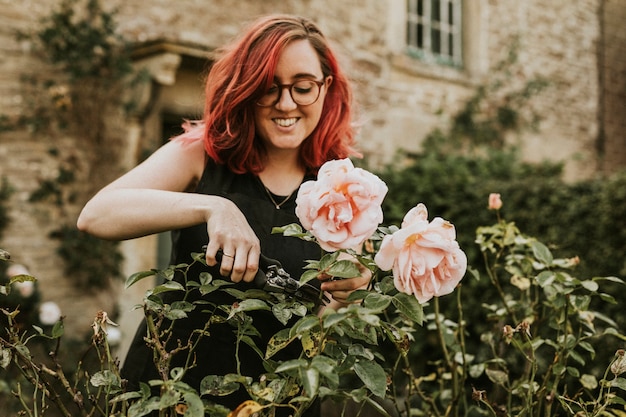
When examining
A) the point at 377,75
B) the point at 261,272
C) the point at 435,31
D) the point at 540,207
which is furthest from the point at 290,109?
the point at 435,31

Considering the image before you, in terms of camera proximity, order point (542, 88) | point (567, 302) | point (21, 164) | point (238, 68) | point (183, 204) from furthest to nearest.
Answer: point (542, 88) < point (21, 164) < point (238, 68) < point (567, 302) < point (183, 204)

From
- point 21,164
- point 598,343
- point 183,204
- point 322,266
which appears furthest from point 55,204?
point 322,266

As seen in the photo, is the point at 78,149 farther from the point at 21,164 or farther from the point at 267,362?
the point at 267,362

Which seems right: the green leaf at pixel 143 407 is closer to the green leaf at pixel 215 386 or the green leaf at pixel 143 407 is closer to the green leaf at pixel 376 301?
the green leaf at pixel 215 386

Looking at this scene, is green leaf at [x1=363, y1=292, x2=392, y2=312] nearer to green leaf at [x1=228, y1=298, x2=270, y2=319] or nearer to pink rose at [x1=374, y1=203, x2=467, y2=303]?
pink rose at [x1=374, y1=203, x2=467, y2=303]

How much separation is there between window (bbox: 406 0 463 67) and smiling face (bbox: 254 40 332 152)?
6403 millimetres

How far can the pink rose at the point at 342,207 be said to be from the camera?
118 cm

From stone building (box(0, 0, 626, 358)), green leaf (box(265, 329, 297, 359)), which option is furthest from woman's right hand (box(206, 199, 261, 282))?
stone building (box(0, 0, 626, 358))

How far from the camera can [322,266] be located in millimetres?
1200

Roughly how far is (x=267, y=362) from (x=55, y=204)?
4.45 metres

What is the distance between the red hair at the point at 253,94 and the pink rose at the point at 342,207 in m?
0.67

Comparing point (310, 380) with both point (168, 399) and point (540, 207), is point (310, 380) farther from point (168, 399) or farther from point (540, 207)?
point (540, 207)

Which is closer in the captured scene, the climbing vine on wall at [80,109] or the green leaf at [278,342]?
the green leaf at [278,342]

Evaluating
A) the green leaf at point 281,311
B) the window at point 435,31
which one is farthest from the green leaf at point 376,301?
the window at point 435,31
